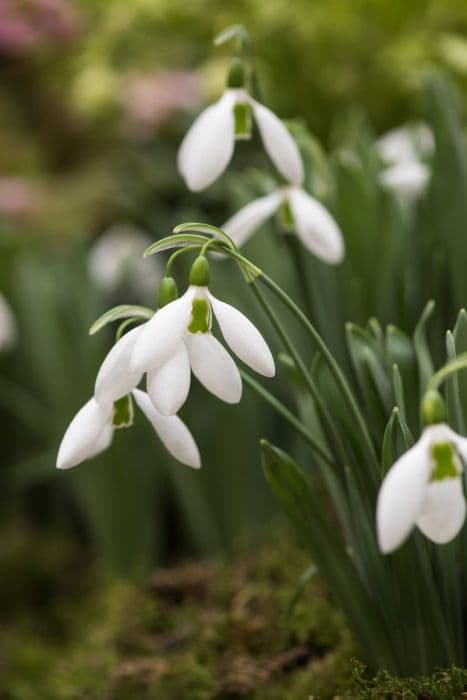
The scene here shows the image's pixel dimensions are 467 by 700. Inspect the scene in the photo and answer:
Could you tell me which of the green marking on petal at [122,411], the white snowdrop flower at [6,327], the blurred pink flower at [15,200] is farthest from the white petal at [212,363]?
the blurred pink flower at [15,200]

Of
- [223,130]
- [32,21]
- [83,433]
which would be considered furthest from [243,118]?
[32,21]

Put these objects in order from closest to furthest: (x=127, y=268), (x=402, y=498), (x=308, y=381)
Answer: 1. (x=402, y=498)
2. (x=308, y=381)
3. (x=127, y=268)

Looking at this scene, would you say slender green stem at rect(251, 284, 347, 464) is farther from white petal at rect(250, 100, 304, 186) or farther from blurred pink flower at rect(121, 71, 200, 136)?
blurred pink flower at rect(121, 71, 200, 136)

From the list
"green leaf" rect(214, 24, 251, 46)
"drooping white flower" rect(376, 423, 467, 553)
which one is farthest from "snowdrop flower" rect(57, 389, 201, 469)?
"green leaf" rect(214, 24, 251, 46)

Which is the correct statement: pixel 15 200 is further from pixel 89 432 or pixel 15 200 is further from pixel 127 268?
pixel 89 432

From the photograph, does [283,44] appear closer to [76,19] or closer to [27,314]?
[76,19]

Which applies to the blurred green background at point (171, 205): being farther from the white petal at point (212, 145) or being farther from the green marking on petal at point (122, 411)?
the green marking on petal at point (122, 411)

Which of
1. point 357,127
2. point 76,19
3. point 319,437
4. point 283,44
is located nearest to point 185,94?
point 283,44
